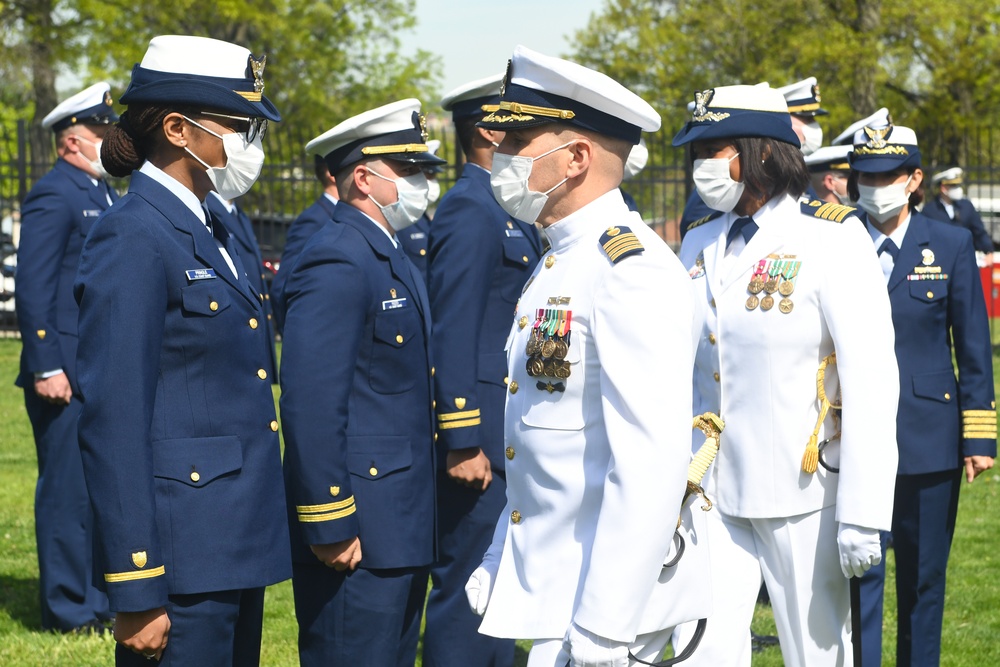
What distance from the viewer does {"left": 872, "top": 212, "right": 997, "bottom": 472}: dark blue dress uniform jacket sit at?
16.6ft

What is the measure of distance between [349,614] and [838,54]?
69.6ft

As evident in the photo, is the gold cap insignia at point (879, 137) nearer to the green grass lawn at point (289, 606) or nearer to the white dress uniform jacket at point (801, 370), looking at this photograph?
the white dress uniform jacket at point (801, 370)

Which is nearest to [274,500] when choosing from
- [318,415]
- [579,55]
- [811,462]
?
[318,415]

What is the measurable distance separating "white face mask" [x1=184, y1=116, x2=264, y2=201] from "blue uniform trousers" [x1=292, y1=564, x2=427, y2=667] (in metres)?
1.27

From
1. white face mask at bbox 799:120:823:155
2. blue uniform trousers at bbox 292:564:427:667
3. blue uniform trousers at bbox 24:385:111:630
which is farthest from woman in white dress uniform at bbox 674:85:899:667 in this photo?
blue uniform trousers at bbox 24:385:111:630

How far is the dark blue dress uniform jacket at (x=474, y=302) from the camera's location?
4.78 m

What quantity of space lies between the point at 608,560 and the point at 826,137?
19726mm

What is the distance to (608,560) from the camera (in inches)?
104

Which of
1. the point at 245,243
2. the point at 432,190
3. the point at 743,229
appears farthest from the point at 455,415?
the point at 245,243

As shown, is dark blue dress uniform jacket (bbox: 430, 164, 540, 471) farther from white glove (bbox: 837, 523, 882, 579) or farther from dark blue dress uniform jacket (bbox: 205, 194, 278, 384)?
white glove (bbox: 837, 523, 882, 579)

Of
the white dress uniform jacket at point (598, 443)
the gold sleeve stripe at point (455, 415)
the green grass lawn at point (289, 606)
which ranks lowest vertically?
the green grass lawn at point (289, 606)

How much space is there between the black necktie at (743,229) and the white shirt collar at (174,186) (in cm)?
188

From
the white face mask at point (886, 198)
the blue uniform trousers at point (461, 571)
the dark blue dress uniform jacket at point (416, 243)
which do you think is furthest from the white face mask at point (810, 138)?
the blue uniform trousers at point (461, 571)

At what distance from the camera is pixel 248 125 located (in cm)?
338
